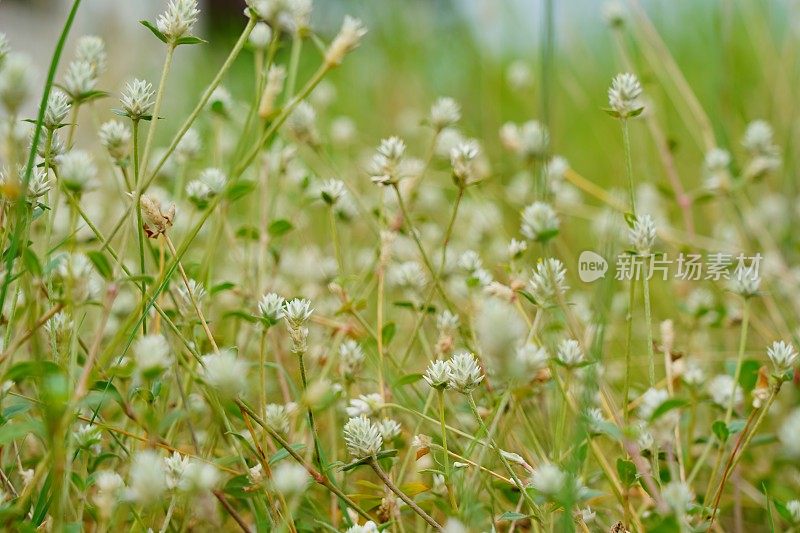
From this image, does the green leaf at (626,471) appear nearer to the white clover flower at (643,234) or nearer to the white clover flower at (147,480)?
the white clover flower at (643,234)

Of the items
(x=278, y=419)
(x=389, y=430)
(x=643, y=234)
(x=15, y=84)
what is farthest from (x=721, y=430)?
(x=15, y=84)

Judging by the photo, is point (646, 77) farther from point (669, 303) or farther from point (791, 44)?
point (791, 44)

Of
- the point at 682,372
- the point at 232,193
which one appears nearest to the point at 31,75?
the point at 232,193

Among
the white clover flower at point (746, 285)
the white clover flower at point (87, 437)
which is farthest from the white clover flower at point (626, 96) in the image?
the white clover flower at point (87, 437)

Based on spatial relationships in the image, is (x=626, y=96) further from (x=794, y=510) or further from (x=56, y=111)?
(x=56, y=111)

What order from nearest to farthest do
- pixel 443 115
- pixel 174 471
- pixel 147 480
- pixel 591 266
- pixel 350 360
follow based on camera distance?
pixel 147 480
pixel 174 471
pixel 350 360
pixel 443 115
pixel 591 266

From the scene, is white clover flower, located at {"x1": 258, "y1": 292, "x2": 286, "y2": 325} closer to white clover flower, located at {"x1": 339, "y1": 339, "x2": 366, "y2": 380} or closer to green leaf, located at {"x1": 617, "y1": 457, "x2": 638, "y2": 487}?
white clover flower, located at {"x1": 339, "y1": 339, "x2": 366, "y2": 380}
